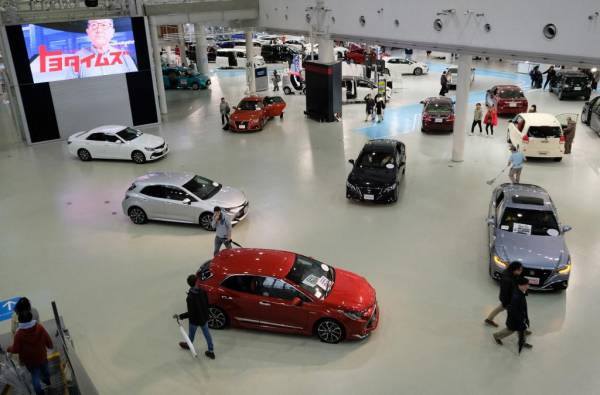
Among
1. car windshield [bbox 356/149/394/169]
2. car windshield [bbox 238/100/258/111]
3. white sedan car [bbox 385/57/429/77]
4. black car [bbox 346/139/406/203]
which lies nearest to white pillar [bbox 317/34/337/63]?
car windshield [bbox 238/100/258/111]

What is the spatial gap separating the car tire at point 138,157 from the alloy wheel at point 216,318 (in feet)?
34.1

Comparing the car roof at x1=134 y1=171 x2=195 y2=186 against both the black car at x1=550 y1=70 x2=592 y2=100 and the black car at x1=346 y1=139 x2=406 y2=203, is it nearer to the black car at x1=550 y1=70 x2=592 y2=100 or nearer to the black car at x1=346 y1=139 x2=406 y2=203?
the black car at x1=346 y1=139 x2=406 y2=203

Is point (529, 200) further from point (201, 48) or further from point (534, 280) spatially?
point (201, 48)

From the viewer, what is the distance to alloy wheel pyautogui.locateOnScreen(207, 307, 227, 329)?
28.2 ft

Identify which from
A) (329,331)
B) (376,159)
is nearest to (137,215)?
(376,159)

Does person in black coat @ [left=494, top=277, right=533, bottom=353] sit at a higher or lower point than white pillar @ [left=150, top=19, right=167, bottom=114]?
lower

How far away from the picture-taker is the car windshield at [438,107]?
2036 cm

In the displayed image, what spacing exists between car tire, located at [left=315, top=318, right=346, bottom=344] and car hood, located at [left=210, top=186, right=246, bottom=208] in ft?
16.5

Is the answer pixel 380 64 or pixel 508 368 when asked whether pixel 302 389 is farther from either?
pixel 380 64

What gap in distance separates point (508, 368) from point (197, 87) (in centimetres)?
2767

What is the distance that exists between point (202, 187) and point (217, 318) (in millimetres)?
4932

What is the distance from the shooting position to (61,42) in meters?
20.2

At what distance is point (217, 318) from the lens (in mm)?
8664

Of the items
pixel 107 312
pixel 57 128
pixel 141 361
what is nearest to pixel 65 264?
pixel 107 312
